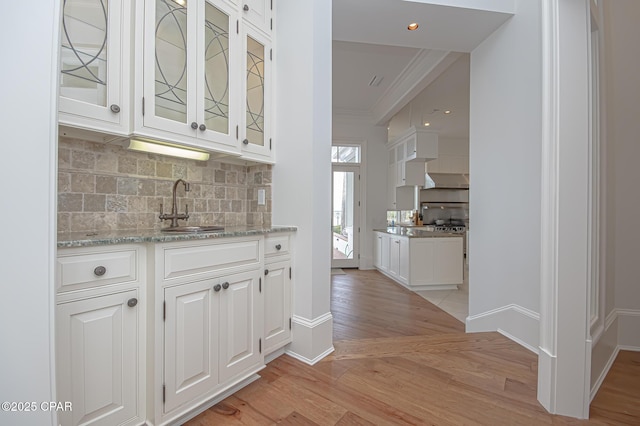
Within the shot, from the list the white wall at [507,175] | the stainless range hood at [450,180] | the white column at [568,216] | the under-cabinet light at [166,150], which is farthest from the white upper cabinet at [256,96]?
the stainless range hood at [450,180]

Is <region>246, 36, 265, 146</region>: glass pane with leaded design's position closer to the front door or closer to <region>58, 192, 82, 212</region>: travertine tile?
<region>58, 192, 82, 212</region>: travertine tile

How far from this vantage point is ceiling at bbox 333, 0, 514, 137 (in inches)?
90.6

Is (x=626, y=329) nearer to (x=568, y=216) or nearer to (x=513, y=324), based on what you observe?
(x=513, y=324)

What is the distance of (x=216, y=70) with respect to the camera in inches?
67.4

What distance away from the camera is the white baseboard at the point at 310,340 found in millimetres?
1922

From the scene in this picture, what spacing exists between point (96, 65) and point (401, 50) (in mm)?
3267

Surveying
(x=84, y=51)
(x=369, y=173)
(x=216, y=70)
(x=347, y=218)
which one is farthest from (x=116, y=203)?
(x=369, y=173)

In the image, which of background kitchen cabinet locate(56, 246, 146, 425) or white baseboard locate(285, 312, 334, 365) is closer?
background kitchen cabinet locate(56, 246, 146, 425)

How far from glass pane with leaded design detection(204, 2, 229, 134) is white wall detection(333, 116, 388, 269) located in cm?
405

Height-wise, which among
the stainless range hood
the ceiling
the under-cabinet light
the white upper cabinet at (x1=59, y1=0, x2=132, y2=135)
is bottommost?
the under-cabinet light

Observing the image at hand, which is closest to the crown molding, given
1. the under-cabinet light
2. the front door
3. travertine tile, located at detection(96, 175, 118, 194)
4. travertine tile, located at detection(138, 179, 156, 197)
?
the front door

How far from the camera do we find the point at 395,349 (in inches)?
83.1

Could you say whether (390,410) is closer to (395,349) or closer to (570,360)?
Answer: (395,349)

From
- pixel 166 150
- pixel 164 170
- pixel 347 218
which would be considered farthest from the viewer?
pixel 347 218
